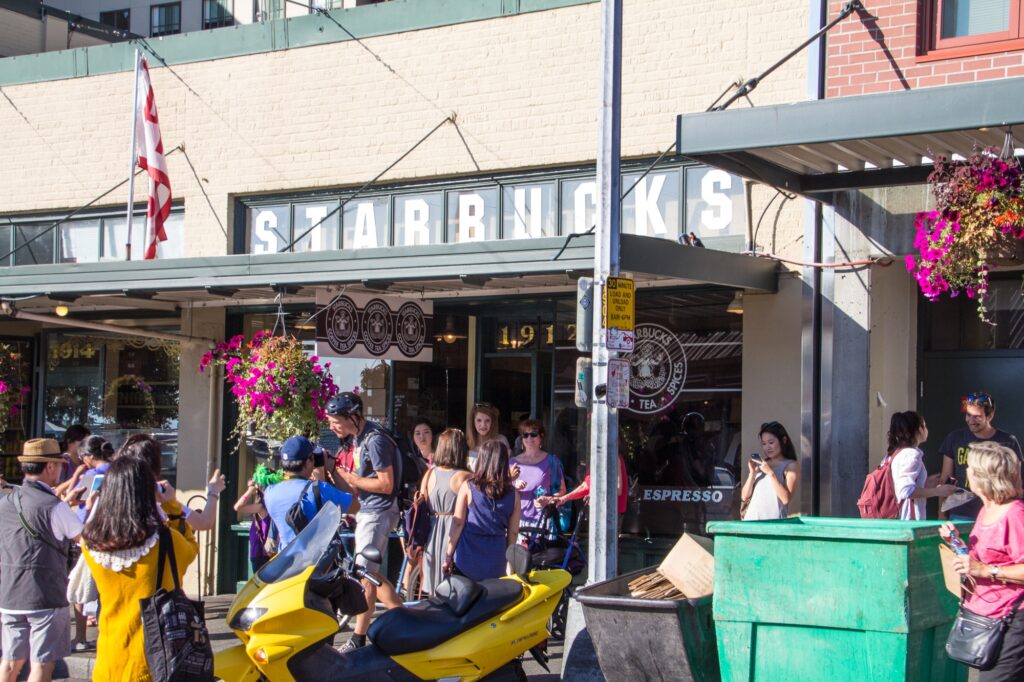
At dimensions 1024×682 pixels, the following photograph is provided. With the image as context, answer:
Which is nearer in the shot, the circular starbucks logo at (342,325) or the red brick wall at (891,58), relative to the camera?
the red brick wall at (891,58)

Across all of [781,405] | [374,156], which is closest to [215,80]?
[374,156]

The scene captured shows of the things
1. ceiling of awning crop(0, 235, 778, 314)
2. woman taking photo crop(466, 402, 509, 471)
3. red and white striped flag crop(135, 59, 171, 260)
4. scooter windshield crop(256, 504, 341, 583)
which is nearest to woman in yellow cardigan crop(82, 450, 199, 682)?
scooter windshield crop(256, 504, 341, 583)

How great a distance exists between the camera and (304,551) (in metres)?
6.27

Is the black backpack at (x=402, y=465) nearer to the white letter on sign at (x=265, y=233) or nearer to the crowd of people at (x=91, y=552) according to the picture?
the crowd of people at (x=91, y=552)

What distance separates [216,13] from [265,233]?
37.2m

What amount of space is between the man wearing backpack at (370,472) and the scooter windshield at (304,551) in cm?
226

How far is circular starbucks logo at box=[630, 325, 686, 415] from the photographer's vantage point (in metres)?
10.7

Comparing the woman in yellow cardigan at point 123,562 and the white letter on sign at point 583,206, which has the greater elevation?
the white letter on sign at point 583,206

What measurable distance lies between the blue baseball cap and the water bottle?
4.12 metres

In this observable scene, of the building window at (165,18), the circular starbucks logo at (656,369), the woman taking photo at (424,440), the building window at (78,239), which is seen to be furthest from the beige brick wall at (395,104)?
the building window at (165,18)

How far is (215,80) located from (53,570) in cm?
744

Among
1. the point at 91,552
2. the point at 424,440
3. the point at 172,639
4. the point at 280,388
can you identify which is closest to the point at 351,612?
the point at 172,639

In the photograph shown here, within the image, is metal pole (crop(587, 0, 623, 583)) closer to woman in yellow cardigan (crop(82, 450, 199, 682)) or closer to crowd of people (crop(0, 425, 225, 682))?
crowd of people (crop(0, 425, 225, 682))

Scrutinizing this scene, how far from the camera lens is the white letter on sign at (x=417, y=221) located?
12.2 m
